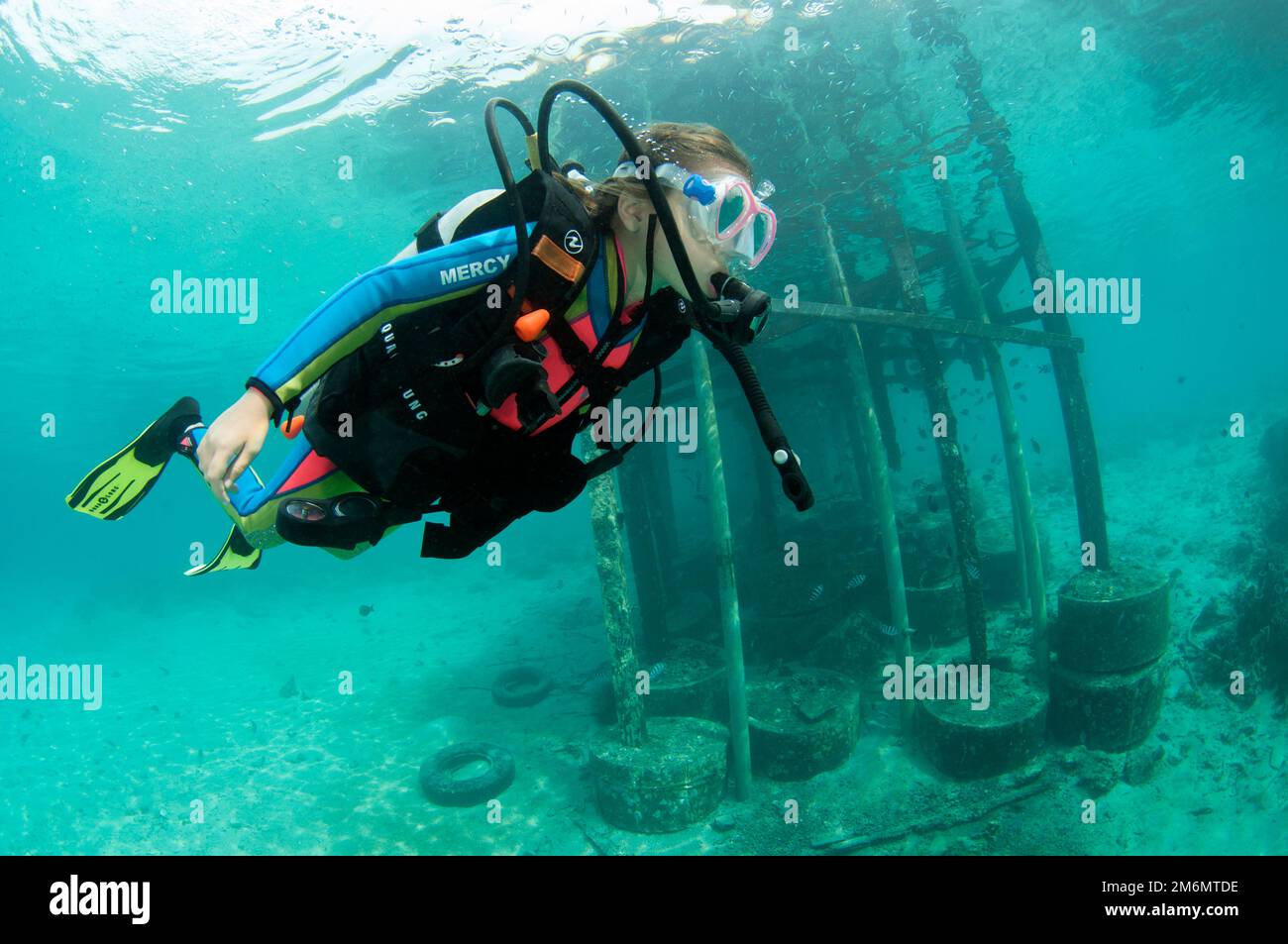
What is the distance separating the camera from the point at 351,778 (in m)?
10.9

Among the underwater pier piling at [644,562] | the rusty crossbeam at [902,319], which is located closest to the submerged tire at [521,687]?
the underwater pier piling at [644,562]

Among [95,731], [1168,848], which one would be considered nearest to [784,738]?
[1168,848]

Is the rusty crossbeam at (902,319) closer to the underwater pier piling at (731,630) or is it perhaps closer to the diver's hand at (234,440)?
the underwater pier piling at (731,630)

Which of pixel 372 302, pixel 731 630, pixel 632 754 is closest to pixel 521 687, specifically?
pixel 632 754

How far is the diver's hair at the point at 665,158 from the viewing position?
100 inches

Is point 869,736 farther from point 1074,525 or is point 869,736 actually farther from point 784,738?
point 1074,525

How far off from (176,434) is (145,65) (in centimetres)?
1197

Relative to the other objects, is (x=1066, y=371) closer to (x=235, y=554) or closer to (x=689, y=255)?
(x=689, y=255)

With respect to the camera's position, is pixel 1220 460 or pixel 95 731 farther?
pixel 1220 460

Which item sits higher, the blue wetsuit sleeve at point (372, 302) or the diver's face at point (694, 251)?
the diver's face at point (694, 251)

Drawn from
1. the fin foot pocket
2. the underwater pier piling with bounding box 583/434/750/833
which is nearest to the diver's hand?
the fin foot pocket

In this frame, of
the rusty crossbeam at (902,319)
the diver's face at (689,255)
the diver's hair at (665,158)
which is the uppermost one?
the rusty crossbeam at (902,319)

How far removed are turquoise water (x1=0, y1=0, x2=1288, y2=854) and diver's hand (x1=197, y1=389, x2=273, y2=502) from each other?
7262mm
